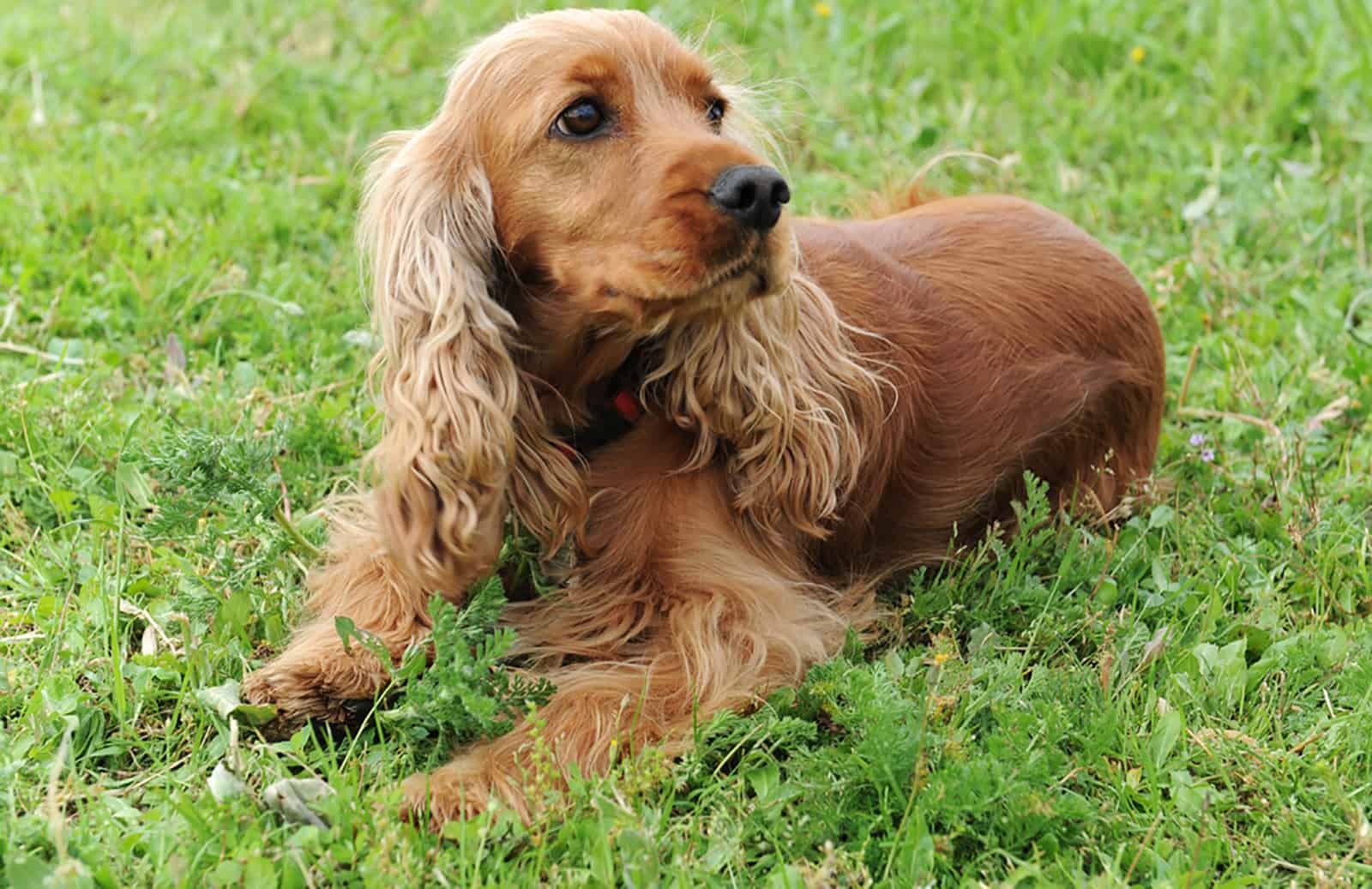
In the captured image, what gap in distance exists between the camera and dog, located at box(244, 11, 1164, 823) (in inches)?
101

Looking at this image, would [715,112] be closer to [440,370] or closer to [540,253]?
[540,253]

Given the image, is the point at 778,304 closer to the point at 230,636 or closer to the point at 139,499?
the point at 230,636

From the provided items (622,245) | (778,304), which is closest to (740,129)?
(778,304)

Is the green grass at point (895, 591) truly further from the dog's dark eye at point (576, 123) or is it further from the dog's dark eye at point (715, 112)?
the dog's dark eye at point (576, 123)

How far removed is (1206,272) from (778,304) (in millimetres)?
2068

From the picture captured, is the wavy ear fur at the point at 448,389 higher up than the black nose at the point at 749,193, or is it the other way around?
the black nose at the point at 749,193

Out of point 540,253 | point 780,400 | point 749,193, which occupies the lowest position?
point 780,400

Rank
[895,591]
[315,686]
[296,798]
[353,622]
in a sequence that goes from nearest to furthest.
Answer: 1. [296,798]
2. [315,686]
3. [353,622]
4. [895,591]

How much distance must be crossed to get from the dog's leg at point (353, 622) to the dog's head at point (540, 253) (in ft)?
0.57

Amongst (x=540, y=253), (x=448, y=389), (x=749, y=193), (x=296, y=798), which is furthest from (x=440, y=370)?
(x=296, y=798)

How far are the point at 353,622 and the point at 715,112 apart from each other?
1152mm

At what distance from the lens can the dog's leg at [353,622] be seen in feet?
8.80

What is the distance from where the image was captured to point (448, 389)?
8.47ft

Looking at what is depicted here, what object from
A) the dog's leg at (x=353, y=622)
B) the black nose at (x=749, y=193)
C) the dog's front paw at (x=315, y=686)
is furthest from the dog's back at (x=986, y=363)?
the dog's front paw at (x=315, y=686)
